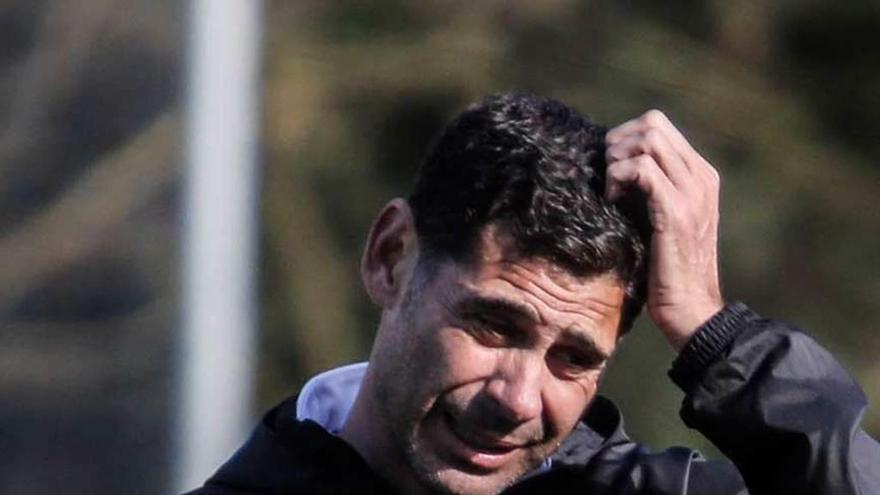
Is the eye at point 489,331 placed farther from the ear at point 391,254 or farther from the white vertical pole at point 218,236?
the white vertical pole at point 218,236

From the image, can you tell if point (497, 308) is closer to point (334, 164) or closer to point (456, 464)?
point (456, 464)

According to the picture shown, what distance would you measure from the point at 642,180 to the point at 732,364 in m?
0.24

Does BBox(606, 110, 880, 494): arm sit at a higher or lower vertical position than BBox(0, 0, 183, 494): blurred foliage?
higher

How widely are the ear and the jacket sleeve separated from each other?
36 centimetres

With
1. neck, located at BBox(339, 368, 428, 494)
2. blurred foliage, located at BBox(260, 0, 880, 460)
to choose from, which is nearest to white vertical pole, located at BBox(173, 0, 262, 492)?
blurred foliage, located at BBox(260, 0, 880, 460)

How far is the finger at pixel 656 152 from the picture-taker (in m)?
2.86

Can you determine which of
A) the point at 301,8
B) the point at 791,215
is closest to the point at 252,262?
the point at 301,8

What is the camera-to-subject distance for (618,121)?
6734mm

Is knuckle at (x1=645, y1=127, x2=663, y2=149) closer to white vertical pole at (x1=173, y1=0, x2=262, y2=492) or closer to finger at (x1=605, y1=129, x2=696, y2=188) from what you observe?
finger at (x1=605, y1=129, x2=696, y2=188)

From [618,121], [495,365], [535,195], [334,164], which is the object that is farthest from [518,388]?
[334,164]


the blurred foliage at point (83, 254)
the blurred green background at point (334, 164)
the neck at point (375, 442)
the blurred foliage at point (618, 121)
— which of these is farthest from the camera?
the blurred foliage at point (618, 121)

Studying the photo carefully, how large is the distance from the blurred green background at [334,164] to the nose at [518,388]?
290 centimetres

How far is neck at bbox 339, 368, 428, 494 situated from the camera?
2.99 m

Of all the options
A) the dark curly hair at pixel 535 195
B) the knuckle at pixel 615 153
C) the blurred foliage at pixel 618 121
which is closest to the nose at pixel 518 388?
the dark curly hair at pixel 535 195
